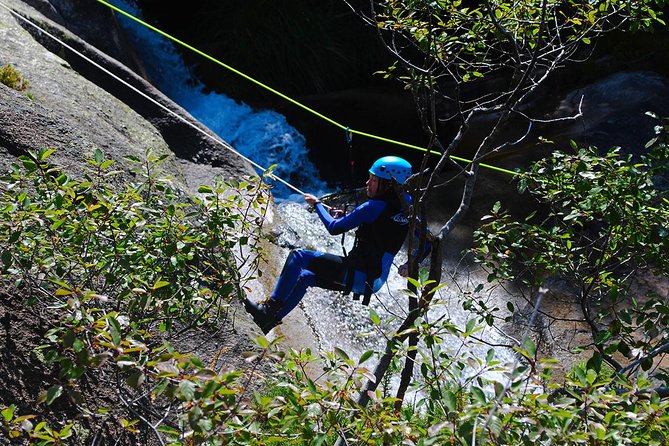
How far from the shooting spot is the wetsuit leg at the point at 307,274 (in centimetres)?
603

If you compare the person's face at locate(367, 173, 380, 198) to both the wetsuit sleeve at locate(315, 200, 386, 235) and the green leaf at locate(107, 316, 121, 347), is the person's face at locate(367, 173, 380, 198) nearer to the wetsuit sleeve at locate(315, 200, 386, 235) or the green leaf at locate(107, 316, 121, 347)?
the wetsuit sleeve at locate(315, 200, 386, 235)

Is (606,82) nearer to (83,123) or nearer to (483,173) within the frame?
(483,173)

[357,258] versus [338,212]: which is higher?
[338,212]

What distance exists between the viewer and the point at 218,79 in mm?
12273

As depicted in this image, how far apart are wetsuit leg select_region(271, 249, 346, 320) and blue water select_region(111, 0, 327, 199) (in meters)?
3.78

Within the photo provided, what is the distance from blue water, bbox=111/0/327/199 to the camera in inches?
429

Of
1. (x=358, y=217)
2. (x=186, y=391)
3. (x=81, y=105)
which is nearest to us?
(x=186, y=391)

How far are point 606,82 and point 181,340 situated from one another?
29.4 ft

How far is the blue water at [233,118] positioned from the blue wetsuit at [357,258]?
12.4ft

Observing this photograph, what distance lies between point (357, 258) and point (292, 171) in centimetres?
511

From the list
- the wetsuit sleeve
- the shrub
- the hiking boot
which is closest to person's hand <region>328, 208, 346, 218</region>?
the wetsuit sleeve

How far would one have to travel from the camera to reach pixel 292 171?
10.9 meters

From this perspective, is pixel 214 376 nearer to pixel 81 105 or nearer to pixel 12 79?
pixel 12 79

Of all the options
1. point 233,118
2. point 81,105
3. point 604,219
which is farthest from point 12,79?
point 233,118
